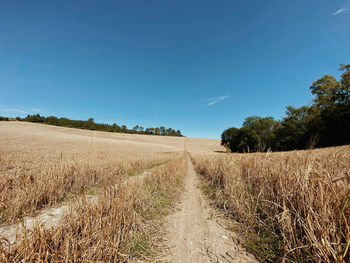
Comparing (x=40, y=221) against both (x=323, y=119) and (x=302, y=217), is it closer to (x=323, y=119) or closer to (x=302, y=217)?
(x=302, y=217)

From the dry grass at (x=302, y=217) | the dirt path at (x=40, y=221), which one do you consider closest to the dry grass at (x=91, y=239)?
the dirt path at (x=40, y=221)

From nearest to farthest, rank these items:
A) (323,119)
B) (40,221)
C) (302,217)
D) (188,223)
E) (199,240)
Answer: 1. (40,221)
2. (302,217)
3. (199,240)
4. (188,223)
5. (323,119)

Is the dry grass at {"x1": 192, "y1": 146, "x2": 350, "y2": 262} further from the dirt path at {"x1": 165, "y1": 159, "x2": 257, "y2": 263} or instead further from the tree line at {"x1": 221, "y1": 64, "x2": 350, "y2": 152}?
the tree line at {"x1": 221, "y1": 64, "x2": 350, "y2": 152}

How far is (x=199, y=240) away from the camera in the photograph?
249 centimetres

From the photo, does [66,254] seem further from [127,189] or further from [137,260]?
[127,189]

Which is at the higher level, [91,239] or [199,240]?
[91,239]

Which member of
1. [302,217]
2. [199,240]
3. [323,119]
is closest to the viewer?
[302,217]

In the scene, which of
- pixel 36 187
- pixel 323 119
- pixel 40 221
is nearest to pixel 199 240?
pixel 40 221

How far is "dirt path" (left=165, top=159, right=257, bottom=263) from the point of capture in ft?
6.70

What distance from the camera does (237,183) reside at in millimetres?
3969

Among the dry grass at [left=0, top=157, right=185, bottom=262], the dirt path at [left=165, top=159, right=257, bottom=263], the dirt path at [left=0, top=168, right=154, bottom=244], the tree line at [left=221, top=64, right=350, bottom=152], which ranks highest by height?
the tree line at [left=221, top=64, right=350, bottom=152]

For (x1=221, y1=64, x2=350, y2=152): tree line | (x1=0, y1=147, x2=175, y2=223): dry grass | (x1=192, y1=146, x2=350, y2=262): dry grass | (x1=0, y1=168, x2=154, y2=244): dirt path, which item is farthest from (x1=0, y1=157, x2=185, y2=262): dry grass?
(x1=221, y1=64, x2=350, y2=152): tree line

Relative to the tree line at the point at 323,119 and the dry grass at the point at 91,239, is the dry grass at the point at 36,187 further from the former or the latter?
the tree line at the point at 323,119

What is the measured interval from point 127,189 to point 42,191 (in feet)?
9.36
